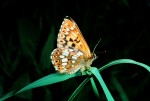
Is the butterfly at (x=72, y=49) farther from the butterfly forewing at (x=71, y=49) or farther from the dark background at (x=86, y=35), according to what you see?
the dark background at (x=86, y=35)

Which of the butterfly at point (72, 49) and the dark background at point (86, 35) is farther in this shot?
the dark background at point (86, 35)

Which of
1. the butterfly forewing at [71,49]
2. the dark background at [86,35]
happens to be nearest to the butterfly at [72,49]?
the butterfly forewing at [71,49]

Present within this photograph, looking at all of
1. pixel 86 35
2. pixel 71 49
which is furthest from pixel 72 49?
pixel 86 35

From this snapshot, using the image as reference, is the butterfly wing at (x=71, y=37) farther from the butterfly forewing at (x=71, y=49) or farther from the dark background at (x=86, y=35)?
the dark background at (x=86, y=35)

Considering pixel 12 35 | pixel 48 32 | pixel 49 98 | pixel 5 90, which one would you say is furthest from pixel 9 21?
pixel 49 98

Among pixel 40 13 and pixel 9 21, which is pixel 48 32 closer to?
pixel 40 13

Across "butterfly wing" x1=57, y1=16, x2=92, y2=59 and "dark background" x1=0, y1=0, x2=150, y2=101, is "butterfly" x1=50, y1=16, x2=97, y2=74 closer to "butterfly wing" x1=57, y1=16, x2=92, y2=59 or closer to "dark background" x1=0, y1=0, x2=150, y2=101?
"butterfly wing" x1=57, y1=16, x2=92, y2=59
